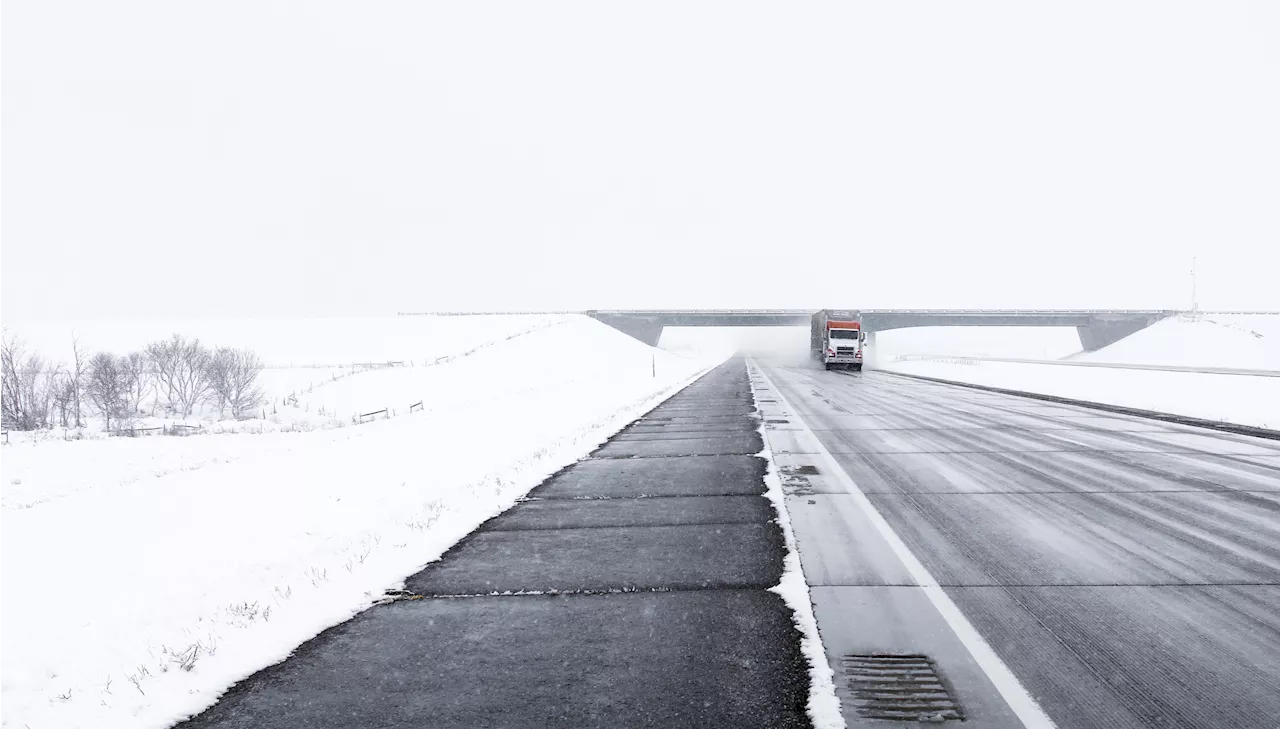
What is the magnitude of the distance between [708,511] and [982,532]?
2.74 meters

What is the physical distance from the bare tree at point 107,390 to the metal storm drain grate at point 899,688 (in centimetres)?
4341

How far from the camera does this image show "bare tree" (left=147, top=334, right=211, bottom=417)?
4214 centimetres

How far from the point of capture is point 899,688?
344cm

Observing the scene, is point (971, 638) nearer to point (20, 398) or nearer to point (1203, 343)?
point (20, 398)

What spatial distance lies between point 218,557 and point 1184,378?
3526 centimetres

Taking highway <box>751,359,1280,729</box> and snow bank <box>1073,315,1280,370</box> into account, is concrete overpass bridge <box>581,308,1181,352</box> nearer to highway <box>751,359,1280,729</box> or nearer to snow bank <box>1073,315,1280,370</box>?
snow bank <box>1073,315,1280,370</box>

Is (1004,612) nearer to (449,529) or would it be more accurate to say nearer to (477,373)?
(449,529)

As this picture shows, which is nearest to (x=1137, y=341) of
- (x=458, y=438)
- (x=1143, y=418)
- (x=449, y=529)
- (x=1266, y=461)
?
(x=1143, y=418)

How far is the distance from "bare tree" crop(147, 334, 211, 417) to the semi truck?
40910 millimetres

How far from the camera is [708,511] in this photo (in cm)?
756

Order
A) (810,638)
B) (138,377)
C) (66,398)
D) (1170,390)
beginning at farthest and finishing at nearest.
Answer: (138,377) < (66,398) < (1170,390) < (810,638)

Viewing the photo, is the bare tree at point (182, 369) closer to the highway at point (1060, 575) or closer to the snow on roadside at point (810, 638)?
Result: the highway at point (1060, 575)

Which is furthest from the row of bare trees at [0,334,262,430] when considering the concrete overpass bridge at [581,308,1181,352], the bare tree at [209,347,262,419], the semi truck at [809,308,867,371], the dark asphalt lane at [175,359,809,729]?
the concrete overpass bridge at [581,308,1181,352]

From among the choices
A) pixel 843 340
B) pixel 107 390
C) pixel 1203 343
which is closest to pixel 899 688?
pixel 843 340
